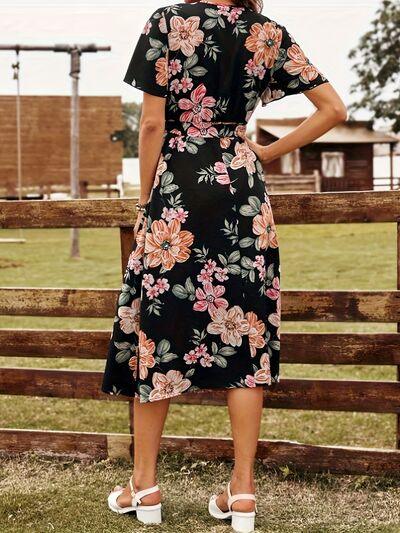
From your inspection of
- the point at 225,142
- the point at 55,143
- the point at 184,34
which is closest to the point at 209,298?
the point at 225,142

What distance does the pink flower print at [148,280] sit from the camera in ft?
9.50

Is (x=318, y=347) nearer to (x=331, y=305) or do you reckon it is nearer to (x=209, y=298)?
(x=331, y=305)

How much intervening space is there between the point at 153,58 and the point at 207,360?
3.40 ft

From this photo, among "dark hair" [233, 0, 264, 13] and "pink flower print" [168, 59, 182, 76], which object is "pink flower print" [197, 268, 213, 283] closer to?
"pink flower print" [168, 59, 182, 76]

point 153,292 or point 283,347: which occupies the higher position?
point 153,292

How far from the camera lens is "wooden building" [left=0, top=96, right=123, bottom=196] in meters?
33.3

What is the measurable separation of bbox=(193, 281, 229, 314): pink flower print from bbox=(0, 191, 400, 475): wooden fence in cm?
70

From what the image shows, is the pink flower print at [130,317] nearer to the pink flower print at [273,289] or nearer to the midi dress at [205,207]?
the midi dress at [205,207]

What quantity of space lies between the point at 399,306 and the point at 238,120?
1120 millimetres

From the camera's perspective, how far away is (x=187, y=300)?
9.48ft

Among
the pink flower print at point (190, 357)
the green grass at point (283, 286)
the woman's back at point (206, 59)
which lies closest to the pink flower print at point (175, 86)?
the woman's back at point (206, 59)

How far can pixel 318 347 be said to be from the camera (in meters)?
3.58

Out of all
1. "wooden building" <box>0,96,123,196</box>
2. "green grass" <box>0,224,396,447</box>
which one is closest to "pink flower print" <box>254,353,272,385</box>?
"green grass" <box>0,224,396,447</box>

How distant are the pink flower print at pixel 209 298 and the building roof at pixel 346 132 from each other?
34028 millimetres
